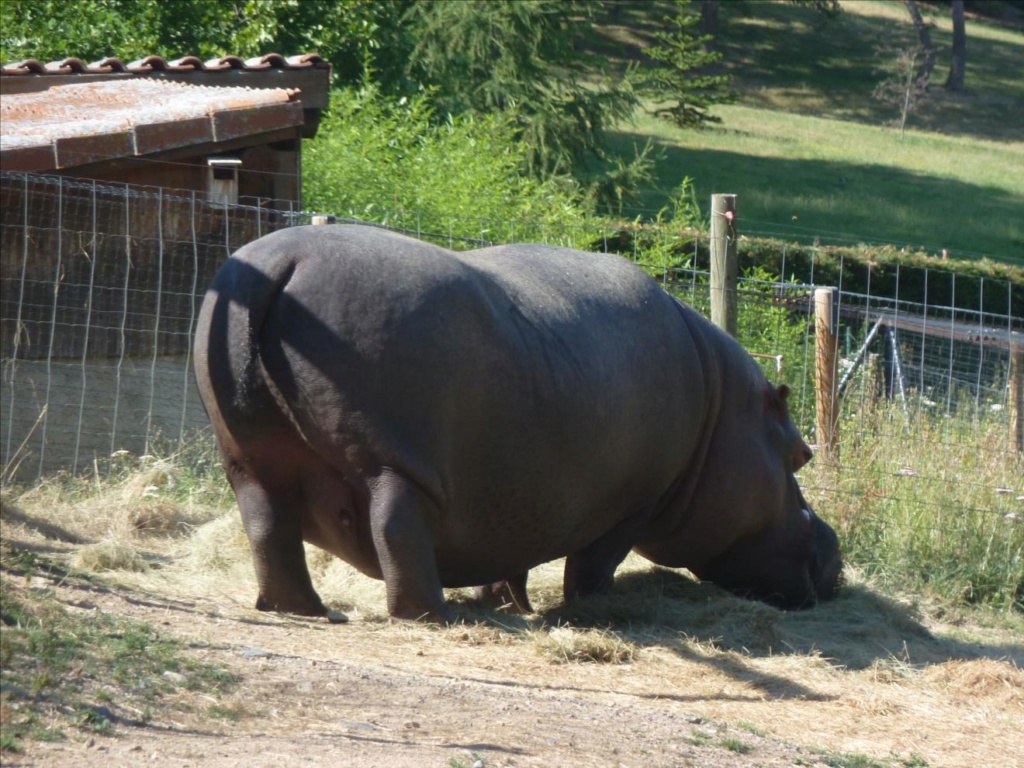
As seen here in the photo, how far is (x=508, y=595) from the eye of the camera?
6.94 m

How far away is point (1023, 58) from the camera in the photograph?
57.8 metres

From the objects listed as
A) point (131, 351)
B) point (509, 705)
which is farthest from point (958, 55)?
point (509, 705)

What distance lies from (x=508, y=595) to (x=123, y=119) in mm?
3913

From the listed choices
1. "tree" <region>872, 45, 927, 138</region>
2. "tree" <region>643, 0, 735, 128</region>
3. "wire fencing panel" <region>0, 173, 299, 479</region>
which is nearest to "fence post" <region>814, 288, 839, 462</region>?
"wire fencing panel" <region>0, 173, 299, 479</region>

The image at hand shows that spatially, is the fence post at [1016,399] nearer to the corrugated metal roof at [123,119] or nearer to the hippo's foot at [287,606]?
the corrugated metal roof at [123,119]

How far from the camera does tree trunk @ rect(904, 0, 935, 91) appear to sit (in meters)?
48.8

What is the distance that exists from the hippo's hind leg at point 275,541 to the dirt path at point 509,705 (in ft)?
0.46

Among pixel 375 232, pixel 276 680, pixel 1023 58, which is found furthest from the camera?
pixel 1023 58

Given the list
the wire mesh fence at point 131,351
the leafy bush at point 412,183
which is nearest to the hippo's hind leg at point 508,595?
the wire mesh fence at point 131,351

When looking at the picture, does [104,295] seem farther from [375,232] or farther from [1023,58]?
[1023,58]

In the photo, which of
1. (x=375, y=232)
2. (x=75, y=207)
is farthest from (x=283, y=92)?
(x=375, y=232)

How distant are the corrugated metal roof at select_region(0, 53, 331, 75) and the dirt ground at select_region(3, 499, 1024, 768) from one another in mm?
5010

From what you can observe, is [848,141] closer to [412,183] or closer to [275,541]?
[412,183]

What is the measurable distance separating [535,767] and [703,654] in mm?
2123
